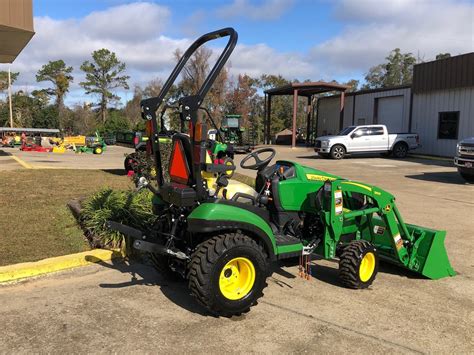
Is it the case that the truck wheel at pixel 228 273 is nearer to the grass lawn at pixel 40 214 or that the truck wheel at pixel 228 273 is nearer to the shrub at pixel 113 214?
the shrub at pixel 113 214

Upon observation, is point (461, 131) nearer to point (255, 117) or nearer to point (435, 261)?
point (435, 261)

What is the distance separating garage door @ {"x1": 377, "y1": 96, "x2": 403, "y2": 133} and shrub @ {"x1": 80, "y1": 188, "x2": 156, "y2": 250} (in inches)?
927

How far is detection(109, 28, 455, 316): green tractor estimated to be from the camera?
378 cm

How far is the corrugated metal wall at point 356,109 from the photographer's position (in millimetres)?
26378

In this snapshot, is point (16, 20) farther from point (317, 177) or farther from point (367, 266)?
point (367, 266)

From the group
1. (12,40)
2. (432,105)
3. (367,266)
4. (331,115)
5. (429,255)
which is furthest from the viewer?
(331,115)

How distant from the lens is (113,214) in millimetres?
6062

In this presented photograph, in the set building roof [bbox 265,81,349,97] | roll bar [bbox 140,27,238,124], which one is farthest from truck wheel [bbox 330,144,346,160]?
roll bar [bbox 140,27,238,124]

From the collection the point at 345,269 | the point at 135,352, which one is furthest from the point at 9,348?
the point at 345,269

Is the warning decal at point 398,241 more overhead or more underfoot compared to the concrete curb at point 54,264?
more overhead

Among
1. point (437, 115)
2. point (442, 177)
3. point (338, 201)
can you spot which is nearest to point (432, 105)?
point (437, 115)

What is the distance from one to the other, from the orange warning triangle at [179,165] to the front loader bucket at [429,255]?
287 cm

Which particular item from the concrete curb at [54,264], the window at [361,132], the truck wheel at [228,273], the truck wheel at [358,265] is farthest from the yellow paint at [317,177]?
the window at [361,132]

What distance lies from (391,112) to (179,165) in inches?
1029
